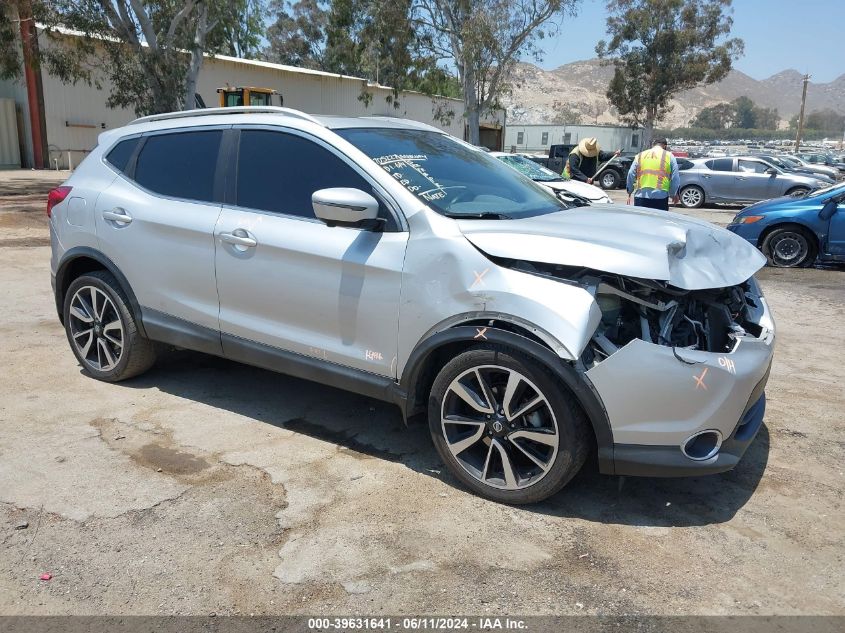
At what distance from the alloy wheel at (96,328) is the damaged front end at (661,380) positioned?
2967mm

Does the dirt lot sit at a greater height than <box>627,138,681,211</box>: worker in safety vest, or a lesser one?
lesser

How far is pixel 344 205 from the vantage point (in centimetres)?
346

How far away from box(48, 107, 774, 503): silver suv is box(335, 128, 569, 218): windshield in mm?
18

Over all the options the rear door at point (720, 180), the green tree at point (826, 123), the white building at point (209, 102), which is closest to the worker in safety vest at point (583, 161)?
the white building at point (209, 102)

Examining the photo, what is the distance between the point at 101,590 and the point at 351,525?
1057 mm

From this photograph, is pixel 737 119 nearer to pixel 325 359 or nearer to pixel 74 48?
pixel 74 48

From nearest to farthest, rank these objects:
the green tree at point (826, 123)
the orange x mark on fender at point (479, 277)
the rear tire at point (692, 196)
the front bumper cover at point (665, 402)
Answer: the front bumper cover at point (665, 402) → the orange x mark on fender at point (479, 277) → the rear tire at point (692, 196) → the green tree at point (826, 123)

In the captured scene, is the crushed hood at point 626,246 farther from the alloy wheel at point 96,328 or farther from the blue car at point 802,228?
the blue car at point 802,228

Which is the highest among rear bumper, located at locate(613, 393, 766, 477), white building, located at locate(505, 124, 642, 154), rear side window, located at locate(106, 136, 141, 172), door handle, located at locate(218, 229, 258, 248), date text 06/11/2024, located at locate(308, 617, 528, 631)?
white building, located at locate(505, 124, 642, 154)

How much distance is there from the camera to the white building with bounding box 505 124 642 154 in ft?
165

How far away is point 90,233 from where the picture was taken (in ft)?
15.6

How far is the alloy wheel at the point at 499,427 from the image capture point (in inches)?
128

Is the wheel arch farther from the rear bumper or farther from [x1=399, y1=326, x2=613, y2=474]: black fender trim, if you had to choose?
[x1=399, y1=326, x2=613, y2=474]: black fender trim

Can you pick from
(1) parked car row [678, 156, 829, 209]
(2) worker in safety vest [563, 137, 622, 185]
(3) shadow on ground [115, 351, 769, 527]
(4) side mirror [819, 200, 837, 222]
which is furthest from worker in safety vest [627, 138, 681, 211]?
(1) parked car row [678, 156, 829, 209]
